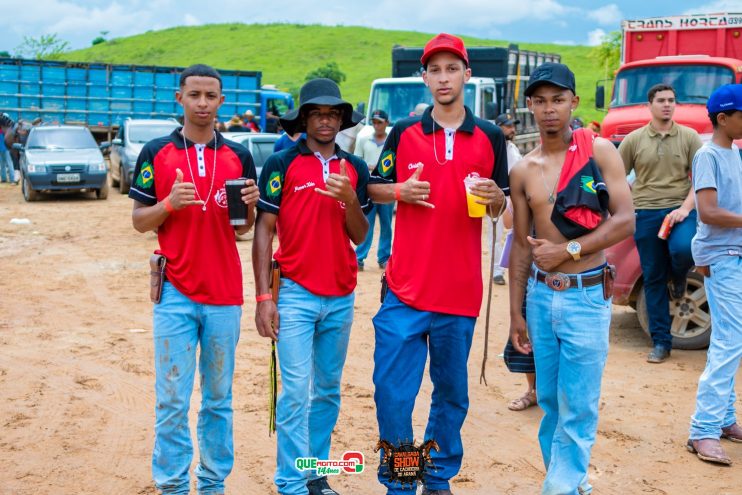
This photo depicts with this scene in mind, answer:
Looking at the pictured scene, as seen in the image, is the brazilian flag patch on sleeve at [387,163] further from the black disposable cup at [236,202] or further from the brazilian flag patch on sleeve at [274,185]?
the black disposable cup at [236,202]

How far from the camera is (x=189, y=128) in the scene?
439 centimetres

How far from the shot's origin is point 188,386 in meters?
4.39

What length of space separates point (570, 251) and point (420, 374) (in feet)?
3.34

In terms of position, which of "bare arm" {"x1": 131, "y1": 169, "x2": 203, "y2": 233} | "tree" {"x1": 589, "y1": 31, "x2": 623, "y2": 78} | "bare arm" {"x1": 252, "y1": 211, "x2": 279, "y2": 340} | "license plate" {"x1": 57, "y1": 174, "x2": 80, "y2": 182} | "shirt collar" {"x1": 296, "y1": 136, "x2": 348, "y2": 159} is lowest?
"license plate" {"x1": 57, "y1": 174, "x2": 80, "y2": 182}

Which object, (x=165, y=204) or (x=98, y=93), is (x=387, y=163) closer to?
(x=165, y=204)

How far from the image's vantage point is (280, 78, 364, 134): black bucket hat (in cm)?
444

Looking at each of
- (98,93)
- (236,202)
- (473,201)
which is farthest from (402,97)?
(98,93)

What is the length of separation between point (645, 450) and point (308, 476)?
240 centimetres

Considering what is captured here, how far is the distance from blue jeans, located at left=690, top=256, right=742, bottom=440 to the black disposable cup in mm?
3064

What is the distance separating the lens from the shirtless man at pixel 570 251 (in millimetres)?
4090

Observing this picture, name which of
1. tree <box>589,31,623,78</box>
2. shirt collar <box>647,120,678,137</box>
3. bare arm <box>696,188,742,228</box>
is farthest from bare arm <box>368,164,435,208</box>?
tree <box>589,31,623,78</box>

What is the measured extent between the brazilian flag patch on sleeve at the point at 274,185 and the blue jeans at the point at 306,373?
456 millimetres

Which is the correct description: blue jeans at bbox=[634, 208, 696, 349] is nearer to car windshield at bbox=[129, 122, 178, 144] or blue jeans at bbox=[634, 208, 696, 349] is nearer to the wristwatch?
the wristwatch

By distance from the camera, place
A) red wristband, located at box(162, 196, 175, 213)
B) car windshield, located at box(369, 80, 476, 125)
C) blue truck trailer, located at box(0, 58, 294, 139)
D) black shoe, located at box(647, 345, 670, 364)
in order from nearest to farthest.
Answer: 1. red wristband, located at box(162, 196, 175, 213)
2. black shoe, located at box(647, 345, 670, 364)
3. car windshield, located at box(369, 80, 476, 125)
4. blue truck trailer, located at box(0, 58, 294, 139)
